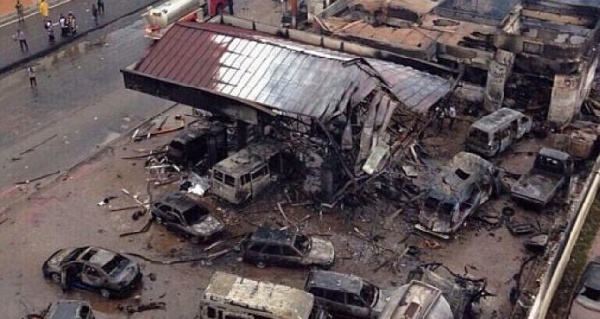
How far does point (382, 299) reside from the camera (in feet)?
78.4

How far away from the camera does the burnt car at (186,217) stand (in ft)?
88.7

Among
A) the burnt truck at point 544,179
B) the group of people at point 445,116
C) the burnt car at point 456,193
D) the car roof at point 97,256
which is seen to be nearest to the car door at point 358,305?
the burnt car at point 456,193

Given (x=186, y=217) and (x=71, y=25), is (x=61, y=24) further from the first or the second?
(x=186, y=217)

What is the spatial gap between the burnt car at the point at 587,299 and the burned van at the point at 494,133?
28.3 feet

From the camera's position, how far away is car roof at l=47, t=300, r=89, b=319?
22.4 m

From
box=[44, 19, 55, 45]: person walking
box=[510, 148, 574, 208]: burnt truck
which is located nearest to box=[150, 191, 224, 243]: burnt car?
box=[510, 148, 574, 208]: burnt truck

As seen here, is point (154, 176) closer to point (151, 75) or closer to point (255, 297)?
point (151, 75)

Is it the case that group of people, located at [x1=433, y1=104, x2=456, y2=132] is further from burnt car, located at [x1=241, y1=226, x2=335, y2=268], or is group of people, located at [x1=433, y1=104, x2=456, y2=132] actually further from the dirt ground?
burnt car, located at [x1=241, y1=226, x2=335, y2=268]

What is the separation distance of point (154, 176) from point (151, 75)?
3.91 m

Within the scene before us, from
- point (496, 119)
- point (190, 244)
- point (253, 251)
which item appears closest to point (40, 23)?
point (190, 244)

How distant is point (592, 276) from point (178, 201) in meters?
13.5

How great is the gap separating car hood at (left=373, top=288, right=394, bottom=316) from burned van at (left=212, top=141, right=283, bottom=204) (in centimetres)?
679

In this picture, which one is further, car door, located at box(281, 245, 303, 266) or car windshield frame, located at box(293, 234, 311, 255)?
car windshield frame, located at box(293, 234, 311, 255)

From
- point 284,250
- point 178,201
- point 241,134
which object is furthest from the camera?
point 241,134
